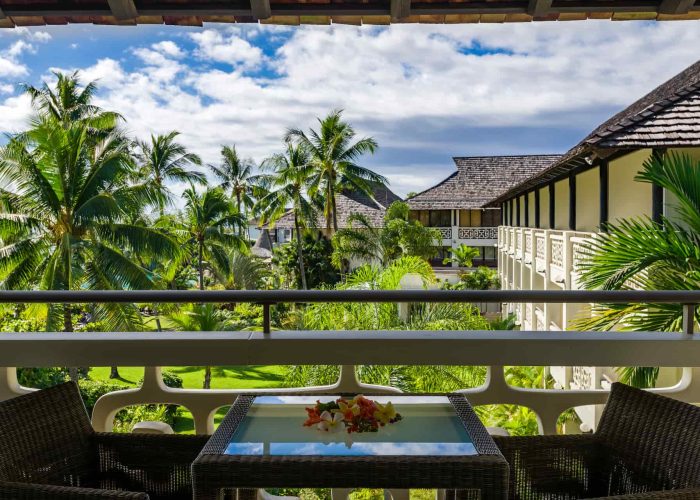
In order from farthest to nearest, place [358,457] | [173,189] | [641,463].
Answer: [173,189], [641,463], [358,457]

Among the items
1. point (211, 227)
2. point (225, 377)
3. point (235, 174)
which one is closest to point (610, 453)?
point (225, 377)

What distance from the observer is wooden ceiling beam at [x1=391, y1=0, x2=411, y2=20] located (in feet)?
8.21

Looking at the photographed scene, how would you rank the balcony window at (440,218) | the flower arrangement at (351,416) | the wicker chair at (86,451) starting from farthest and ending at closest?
the balcony window at (440,218)
the wicker chair at (86,451)
the flower arrangement at (351,416)

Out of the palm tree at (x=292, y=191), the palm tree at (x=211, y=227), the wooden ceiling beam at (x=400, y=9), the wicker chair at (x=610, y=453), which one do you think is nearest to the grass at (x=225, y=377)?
the palm tree at (x=211, y=227)

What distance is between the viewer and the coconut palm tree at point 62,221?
1603 centimetres

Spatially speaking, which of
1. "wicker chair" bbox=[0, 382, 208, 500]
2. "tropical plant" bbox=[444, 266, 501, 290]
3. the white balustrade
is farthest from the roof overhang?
"tropical plant" bbox=[444, 266, 501, 290]

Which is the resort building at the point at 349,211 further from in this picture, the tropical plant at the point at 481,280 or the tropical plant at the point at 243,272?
the tropical plant at the point at 481,280

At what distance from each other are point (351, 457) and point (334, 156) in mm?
31510

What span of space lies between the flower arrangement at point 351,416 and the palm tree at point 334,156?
3075 cm

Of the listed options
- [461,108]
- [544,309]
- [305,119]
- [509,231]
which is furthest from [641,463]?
Answer: [461,108]

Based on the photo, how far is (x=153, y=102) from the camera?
73750 millimetres

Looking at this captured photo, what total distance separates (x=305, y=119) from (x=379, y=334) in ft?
226

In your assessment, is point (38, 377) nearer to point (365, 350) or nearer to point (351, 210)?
point (365, 350)

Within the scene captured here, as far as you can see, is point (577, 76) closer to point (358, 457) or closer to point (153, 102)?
point (153, 102)
